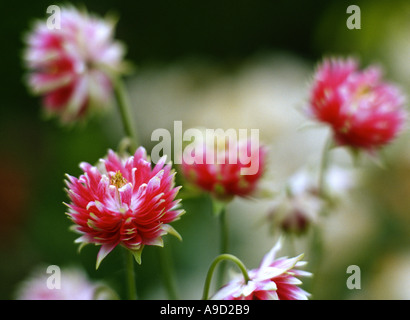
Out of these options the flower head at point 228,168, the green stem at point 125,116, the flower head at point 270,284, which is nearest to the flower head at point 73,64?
the green stem at point 125,116

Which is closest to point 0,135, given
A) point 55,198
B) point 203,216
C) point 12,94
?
point 12,94

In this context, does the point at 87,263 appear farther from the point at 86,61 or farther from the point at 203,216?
the point at 86,61

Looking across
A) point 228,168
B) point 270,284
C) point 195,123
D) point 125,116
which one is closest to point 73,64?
point 125,116

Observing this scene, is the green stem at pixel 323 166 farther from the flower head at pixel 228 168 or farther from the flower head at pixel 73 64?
the flower head at pixel 73 64

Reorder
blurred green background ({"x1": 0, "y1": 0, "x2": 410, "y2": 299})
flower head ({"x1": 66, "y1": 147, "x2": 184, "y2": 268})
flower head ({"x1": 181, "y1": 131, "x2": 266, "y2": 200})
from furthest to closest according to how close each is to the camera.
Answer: blurred green background ({"x1": 0, "y1": 0, "x2": 410, "y2": 299}) < flower head ({"x1": 181, "y1": 131, "x2": 266, "y2": 200}) < flower head ({"x1": 66, "y1": 147, "x2": 184, "y2": 268})

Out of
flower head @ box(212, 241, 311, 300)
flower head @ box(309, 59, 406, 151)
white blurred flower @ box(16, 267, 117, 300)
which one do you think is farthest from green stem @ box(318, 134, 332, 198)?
white blurred flower @ box(16, 267, 117, 300)

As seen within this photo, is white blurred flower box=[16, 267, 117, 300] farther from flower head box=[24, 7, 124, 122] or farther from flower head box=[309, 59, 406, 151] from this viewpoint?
flower head box=[309, 59, 406, 151]

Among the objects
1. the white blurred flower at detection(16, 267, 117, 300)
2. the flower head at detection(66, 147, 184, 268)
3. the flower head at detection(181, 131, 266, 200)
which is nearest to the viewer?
the flower head at detection(66, 147, 184, 268)
